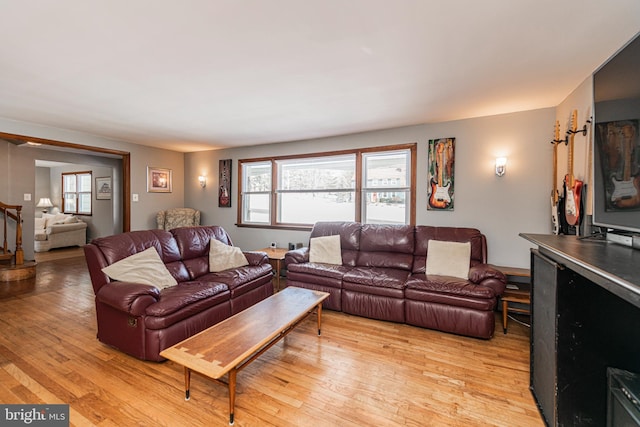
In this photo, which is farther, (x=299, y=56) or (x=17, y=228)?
(x=17, y=228)

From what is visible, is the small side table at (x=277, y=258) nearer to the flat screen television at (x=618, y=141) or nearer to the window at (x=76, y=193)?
the flat screen television at (x=618, y=141)

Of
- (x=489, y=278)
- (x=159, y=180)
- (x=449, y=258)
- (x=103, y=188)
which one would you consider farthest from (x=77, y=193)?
(x=489, y=278)

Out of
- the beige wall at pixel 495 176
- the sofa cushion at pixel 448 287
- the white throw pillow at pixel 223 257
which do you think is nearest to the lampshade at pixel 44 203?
the white throw pillow at pixel 223 257

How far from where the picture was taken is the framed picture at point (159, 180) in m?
5.31

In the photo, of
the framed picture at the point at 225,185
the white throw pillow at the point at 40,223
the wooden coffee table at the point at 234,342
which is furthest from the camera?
the white throw pillow at the point at 40,223

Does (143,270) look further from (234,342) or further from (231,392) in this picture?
(231,392)

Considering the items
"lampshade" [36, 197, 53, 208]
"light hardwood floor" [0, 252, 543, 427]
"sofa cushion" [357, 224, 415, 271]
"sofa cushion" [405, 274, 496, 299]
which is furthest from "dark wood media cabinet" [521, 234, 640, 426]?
"lampshade" [36, 197, 53, 208]

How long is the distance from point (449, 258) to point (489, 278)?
52 centimetres

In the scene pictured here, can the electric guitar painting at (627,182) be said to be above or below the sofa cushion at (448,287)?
above

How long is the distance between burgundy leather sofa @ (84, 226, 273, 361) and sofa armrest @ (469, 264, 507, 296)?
7.89 feet

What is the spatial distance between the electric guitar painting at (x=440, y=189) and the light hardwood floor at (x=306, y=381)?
65.2 inches

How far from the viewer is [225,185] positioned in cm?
547

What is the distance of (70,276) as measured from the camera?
4754mm

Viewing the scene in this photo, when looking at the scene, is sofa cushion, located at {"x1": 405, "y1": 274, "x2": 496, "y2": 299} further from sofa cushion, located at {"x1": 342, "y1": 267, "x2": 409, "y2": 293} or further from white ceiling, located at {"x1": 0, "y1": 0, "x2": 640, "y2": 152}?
white ceiling, located at {"x1": 0, "y1": 0, "x2": 640, "y2": 152}
